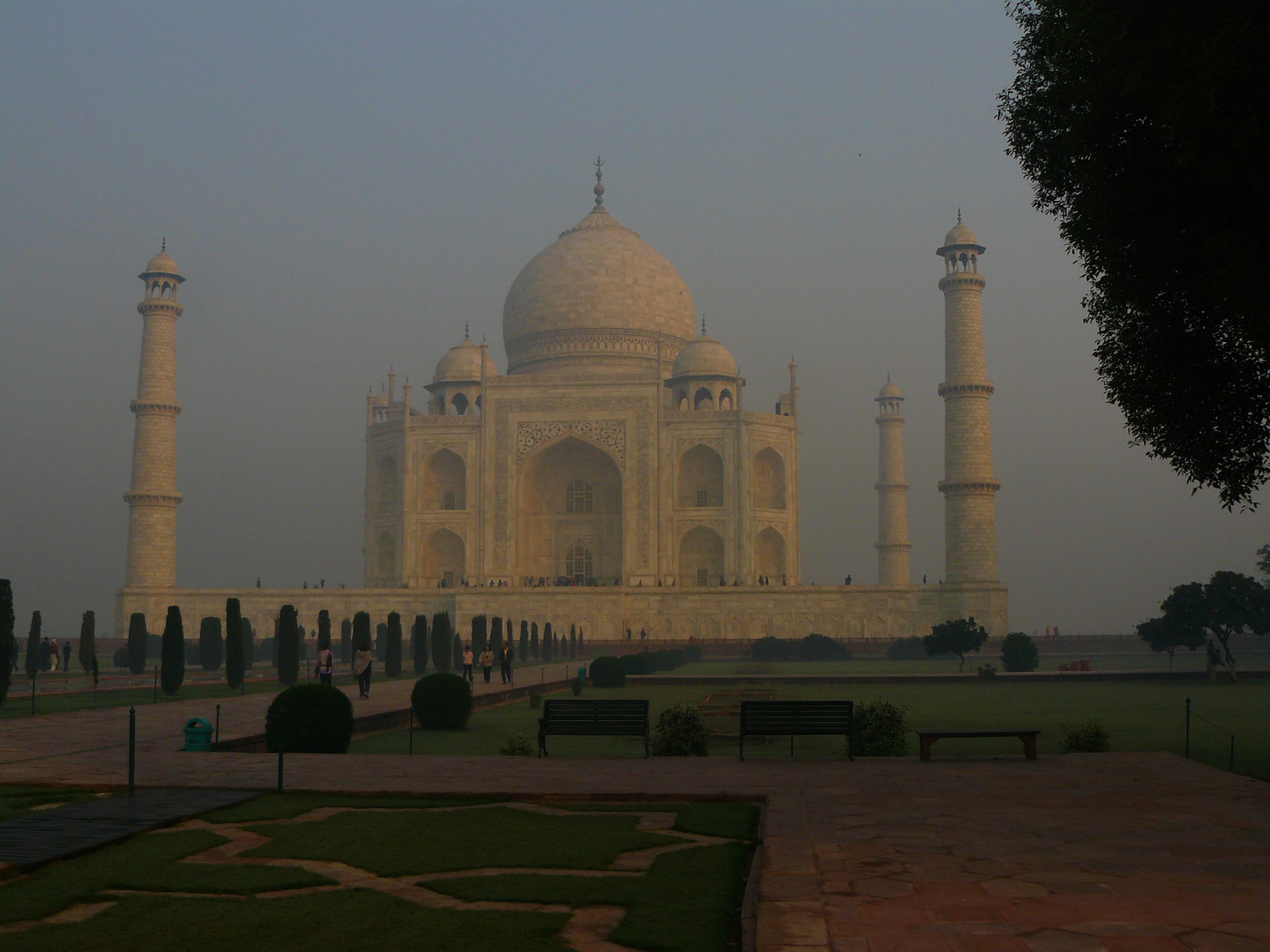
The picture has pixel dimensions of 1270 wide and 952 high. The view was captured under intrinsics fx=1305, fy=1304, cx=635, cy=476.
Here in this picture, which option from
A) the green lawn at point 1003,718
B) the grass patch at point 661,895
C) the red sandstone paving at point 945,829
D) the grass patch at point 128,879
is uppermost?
the red sandstone paving at point 945,829

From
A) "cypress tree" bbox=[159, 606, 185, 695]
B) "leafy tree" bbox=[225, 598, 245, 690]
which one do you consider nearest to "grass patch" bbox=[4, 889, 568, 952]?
"cypress tree" bbox=[159, 606, 185, 695]

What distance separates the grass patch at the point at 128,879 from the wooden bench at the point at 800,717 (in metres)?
4.80

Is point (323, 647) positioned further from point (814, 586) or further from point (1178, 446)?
point (814, 586)

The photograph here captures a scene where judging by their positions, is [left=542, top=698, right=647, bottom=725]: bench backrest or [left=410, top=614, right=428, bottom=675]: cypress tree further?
[left=410, top=614, right=428, bottom=675]: cypress tree

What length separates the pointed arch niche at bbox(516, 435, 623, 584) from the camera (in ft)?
152

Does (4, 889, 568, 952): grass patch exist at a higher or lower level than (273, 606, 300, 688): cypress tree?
lower

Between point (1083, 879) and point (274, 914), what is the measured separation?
129 inches

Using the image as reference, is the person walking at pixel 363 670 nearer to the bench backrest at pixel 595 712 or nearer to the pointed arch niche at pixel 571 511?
the bench backrest at pixel 595 712

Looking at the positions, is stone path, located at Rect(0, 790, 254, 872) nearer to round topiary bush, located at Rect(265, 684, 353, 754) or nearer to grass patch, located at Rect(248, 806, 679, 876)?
grass patch, located at Rect(248, 806, 679, 876)

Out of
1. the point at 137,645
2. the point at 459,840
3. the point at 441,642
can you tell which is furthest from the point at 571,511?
the point at 459,840

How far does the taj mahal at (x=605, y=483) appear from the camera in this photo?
3972 cm

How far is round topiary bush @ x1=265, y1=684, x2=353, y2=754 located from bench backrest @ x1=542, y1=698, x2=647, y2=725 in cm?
177

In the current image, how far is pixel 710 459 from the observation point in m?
45.6

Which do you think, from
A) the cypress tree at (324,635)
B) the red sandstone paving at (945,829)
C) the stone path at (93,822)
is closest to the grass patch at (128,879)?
the stone path at (93,822)
